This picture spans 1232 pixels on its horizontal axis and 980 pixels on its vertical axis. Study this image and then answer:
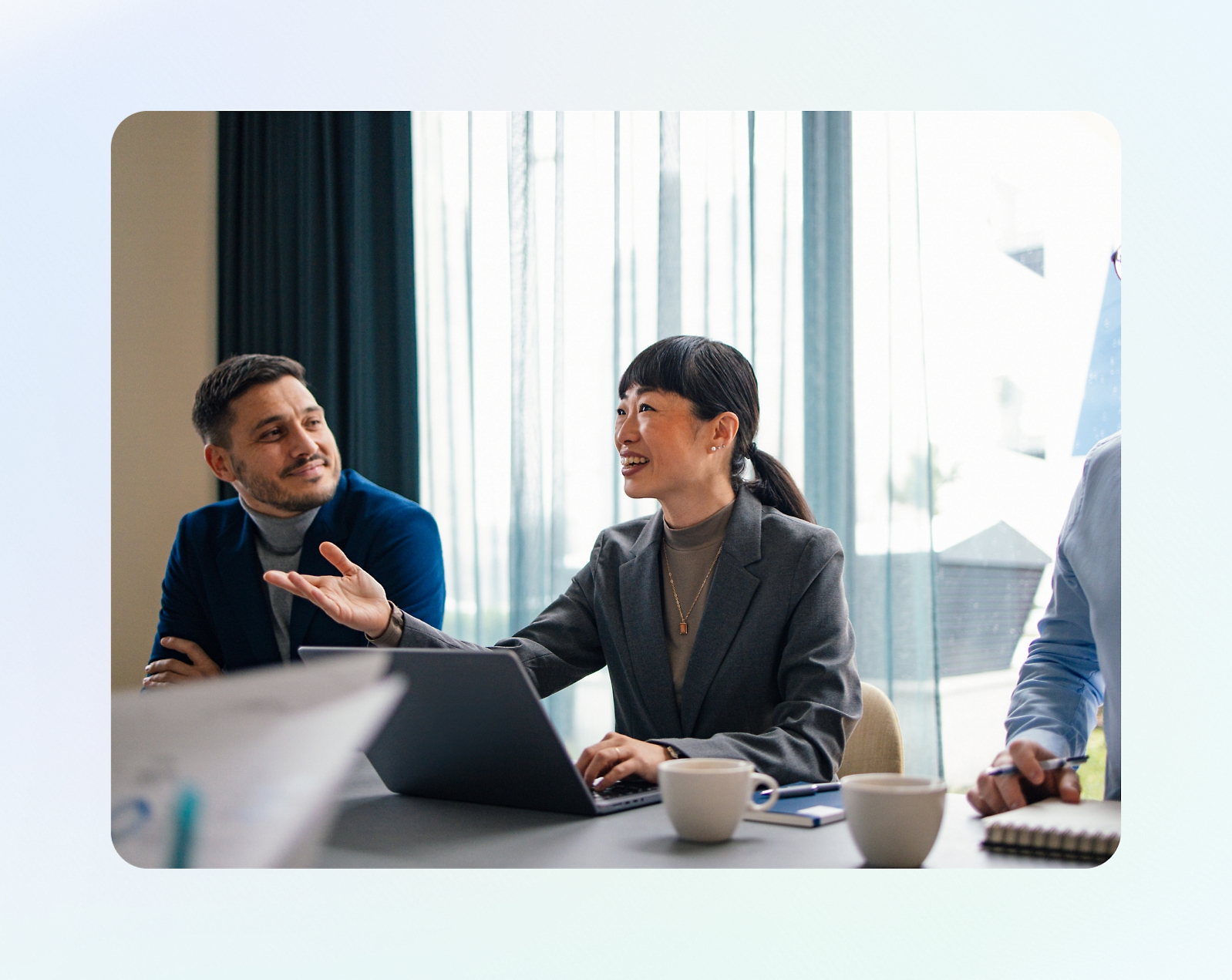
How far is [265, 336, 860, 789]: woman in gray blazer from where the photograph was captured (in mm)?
1109

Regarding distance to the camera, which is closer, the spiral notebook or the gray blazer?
the spiral notebook

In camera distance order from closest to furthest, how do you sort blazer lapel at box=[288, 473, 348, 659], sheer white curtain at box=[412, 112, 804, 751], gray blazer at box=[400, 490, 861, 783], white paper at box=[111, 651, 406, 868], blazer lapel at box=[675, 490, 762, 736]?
white paper at box=[111, 651, 406, 868]
gray blazer at box=[400, 490, 861, 783]
blazer lapel at box=[675, 490, 762, 736]
blazer lapel at box=[288, 473, 348, 659]
sheer white curtain at box=[412, 112, 804, 751]

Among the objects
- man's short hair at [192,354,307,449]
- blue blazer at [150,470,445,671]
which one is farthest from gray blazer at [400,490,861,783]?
man's short hair at [192,354,307,449]

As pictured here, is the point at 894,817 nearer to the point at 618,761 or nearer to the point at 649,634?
the point at 618,761

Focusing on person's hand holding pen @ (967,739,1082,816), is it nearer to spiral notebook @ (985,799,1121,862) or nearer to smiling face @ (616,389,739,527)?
spiral notebook @ (985,799,1121,862)

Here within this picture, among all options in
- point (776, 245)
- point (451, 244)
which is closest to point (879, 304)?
point (776, 245)

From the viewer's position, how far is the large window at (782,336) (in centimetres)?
190

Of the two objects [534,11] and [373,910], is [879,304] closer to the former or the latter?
[534,11]

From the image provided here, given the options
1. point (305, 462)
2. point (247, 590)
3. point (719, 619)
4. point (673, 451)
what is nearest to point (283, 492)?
point (305, 462)

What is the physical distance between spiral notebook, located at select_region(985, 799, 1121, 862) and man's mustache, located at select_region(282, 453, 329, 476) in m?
1.23

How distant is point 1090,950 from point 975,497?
121cm

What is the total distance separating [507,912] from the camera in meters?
0.89

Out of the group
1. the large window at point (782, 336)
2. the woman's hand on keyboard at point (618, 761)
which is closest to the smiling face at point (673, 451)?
the woman's hand on keyboard at point (618, 761)

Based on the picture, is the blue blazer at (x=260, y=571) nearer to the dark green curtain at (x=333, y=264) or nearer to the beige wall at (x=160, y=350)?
the beige wall at (x=160, y=350)
